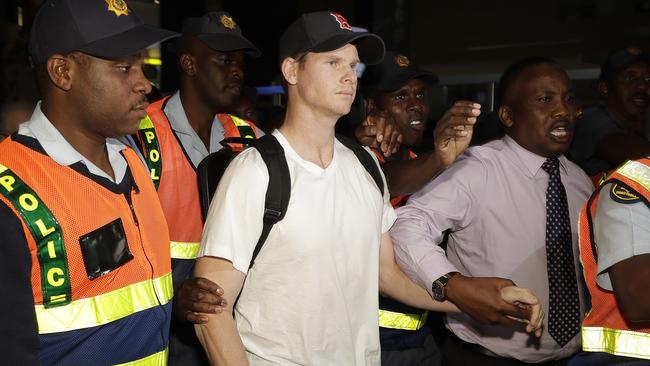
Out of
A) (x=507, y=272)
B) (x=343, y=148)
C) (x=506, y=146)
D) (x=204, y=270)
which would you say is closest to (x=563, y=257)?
(x=507, y=272)

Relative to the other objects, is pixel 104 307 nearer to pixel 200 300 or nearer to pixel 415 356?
pixel 200 300

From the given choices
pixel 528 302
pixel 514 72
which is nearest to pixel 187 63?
pixel 514 72

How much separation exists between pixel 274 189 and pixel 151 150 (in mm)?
975

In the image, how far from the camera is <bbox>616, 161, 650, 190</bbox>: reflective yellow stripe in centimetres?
211

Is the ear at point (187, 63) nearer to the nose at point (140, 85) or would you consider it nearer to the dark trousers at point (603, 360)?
the nose at point (140, 85)

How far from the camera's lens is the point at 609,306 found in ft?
7.17

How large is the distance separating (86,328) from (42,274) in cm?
20

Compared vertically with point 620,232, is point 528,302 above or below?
below

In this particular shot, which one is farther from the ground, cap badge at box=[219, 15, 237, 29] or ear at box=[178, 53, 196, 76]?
cap badge at box=[219, 15, 237, 29]

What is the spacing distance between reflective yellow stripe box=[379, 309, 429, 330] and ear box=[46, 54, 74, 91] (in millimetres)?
1493

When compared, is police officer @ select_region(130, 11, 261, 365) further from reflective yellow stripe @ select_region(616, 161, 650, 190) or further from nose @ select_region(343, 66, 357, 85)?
reflective yellow stripe @ select_region(616, 161, 650, 190)

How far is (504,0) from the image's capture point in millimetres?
9531

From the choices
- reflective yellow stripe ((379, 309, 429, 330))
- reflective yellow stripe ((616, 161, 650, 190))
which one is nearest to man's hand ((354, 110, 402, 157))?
reflective yellow stripe ((379, 309, 429, 330))

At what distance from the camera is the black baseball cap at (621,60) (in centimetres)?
432
